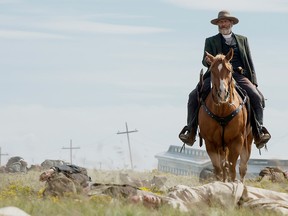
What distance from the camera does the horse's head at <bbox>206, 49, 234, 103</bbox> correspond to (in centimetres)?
1614

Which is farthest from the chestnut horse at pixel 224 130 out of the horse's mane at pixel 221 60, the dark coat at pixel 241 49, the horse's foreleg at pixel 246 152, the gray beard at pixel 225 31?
the gray beard at pixel 225 31

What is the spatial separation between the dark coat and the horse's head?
1314mm

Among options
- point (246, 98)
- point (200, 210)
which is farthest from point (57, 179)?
point (246, 98)

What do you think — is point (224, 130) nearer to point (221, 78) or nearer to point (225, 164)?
point (225, 164)

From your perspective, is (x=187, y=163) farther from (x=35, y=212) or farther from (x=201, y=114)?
(x=35, y=212)

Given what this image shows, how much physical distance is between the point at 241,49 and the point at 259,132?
1837 mm

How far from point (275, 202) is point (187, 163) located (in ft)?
228

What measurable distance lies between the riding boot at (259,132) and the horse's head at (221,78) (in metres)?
1.74

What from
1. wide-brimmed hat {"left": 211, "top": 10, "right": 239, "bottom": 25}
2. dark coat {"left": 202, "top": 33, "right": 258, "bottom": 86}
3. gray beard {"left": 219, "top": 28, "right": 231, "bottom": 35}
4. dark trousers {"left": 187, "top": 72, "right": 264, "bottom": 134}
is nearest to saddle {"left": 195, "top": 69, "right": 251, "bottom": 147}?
dark trousers {"left": 187, "top": 72, "right": 264, "bottom": 134}

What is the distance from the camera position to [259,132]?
1823 centimetres

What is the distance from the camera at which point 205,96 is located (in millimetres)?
17484

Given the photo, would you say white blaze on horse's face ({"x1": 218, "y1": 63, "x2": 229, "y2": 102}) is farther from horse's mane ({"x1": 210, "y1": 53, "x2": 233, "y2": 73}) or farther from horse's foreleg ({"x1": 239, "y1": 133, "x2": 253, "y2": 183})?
horse's foreleg ({"x1": 239, "y1": 133, "x2": 253, "y2": 183})

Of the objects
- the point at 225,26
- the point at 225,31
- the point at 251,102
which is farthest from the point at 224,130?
the point at 225,26

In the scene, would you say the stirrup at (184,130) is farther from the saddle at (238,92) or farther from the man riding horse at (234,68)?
the saddle at (238,92)
